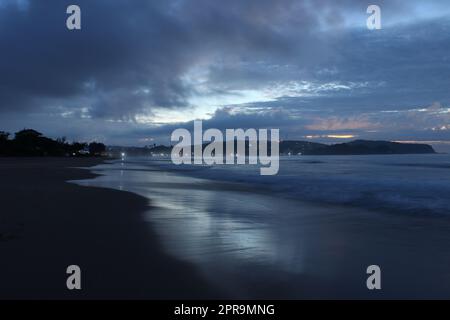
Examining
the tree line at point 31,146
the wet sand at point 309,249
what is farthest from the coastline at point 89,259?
the tree line at point 31,146

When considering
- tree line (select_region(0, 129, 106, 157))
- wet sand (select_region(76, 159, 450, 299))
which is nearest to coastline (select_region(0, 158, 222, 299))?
wet sand (select_region(76, 159, 450, 299))

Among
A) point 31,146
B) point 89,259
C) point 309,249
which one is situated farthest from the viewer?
point 31,146

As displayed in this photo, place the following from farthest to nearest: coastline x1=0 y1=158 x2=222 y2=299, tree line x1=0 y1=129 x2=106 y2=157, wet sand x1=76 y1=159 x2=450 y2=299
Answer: tree line x1=0 y1=129 x2=106 y2=157, wet sand x1=76 y1=159 x2=450 y2=299, coastline x1=0 y1=158 x2=222 y2=299

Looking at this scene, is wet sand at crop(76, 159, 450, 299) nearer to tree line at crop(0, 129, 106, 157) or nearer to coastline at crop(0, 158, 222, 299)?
coastline at crop(0, 158, 222, 299)

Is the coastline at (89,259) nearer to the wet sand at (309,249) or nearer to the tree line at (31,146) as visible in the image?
the wet sand at (309,249)

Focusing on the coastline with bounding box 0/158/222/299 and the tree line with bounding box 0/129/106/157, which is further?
the tree line with bounding box 0/129/106/157

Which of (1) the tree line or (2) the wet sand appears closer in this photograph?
(2) the wet sand

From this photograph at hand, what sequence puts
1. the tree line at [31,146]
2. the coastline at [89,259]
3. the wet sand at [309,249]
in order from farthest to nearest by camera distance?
the tree line at [31,146], the wet sand at [309,249], the coastline at [89,259]

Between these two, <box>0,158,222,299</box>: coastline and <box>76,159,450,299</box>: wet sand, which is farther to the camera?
<box>76,159,450,299</box>: wet sand

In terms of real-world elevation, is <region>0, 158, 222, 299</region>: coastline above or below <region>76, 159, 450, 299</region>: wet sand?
above

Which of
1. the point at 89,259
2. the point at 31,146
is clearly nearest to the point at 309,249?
the point at 89,259

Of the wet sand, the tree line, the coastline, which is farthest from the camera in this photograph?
the tree line

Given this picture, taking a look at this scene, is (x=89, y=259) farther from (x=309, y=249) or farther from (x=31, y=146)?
(x=31, y=146)
